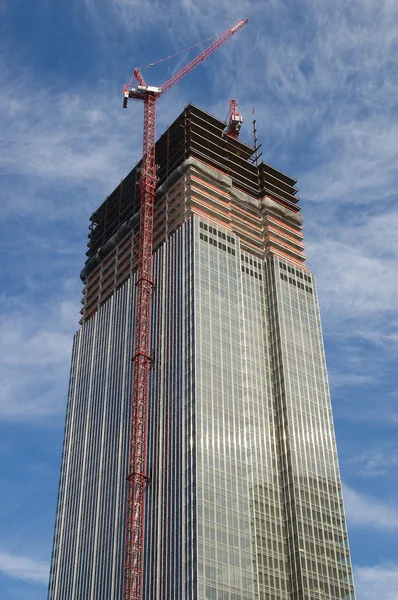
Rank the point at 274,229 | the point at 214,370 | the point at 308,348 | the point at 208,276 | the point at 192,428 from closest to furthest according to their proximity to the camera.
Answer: the point at 192,428 → the point at 214,370 → the point at 208,276 → the point at 308,348 → the point at 274,229

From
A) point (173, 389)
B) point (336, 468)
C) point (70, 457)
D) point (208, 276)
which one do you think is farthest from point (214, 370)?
point (70, 457)

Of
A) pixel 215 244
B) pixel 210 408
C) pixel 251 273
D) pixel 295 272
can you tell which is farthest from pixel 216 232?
pixel 210 408

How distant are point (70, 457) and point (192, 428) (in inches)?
1765

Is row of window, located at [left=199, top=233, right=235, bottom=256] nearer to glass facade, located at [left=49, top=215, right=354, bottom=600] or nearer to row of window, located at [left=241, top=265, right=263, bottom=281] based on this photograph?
glass facade, located at [left=49, top=215, right=354, bottom=600]

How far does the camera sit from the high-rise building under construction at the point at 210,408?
445 feet

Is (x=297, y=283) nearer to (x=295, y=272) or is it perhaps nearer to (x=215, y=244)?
(x=295, y=272)

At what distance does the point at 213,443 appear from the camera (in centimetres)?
14150

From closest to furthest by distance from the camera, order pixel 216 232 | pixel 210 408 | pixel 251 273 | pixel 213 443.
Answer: pixel 213 443
pixel 210 408
pixel 216 232
pixel 251 273

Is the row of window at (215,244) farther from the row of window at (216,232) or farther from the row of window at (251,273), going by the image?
the row of window at (251,273)

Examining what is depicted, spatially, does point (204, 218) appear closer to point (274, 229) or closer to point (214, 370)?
point (274, 229)

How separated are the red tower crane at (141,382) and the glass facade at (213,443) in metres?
1.76

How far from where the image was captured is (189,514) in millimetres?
132000

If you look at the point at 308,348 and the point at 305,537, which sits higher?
the point at 308,348

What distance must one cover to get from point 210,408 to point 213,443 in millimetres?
6669
